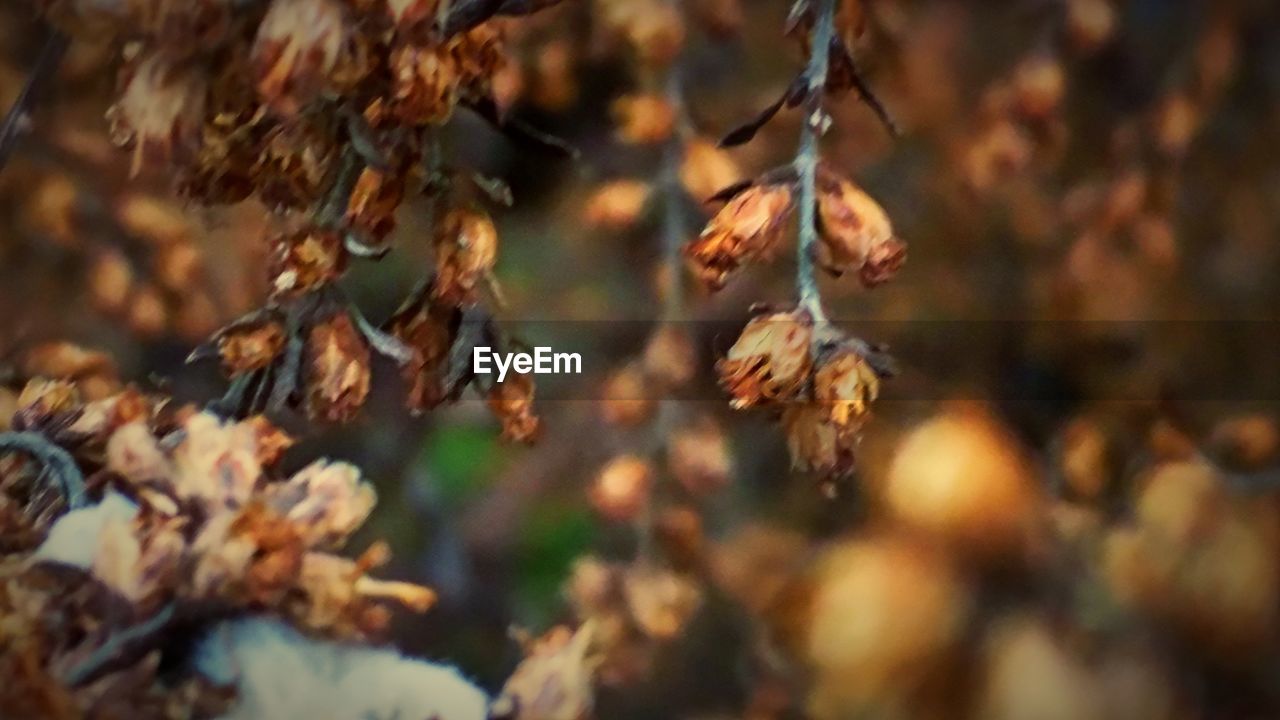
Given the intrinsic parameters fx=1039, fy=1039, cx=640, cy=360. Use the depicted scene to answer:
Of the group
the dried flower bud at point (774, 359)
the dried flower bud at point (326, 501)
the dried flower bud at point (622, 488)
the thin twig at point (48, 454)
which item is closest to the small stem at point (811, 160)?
the dried flower bud at point (774, 359)

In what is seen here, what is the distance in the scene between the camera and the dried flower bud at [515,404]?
0.67 m

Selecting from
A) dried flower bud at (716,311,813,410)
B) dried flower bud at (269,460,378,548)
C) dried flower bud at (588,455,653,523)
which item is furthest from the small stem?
dried flower bud at (269,460,378,548)

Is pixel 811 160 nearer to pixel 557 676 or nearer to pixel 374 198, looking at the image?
pixel 374 198

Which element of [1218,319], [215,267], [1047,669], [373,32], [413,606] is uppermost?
[373,32]

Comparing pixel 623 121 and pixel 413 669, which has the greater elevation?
pixel 623 121

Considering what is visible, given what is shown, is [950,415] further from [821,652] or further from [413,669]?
[413,669]

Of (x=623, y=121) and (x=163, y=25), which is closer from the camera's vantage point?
(x=163, y=25)

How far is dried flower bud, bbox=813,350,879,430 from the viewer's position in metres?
0.50

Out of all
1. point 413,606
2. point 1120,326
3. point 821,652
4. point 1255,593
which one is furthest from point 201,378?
point 1255,593

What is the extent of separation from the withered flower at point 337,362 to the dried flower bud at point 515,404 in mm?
87

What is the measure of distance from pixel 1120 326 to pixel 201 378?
2.00 feet

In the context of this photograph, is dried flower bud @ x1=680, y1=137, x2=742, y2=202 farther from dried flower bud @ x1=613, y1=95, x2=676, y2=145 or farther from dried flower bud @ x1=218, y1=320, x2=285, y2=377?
dried flower bud @ x1=218, y1=320, x2=285, y2=377

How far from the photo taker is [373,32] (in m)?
0.48

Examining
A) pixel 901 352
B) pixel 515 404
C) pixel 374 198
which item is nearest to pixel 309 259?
pixel 374 198
